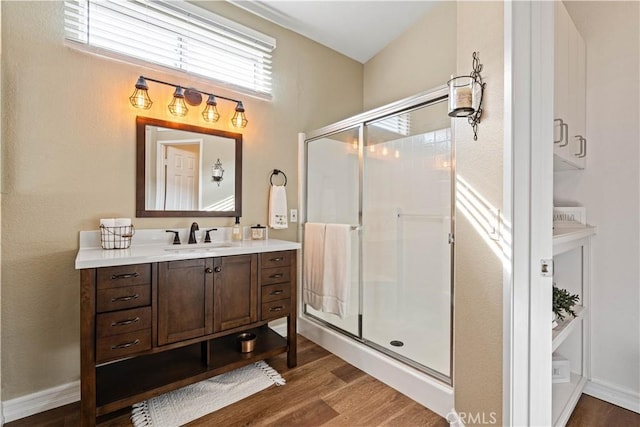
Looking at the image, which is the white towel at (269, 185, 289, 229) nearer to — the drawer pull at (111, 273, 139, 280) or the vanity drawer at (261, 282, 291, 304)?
the vanity drawer at (261, 282, 291, 304)

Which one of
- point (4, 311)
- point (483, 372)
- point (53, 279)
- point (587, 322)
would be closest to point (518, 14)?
point (483, 372)

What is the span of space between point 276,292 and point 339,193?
113 centimetres

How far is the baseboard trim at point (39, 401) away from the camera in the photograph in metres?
1.64

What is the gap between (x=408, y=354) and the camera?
6.90ft

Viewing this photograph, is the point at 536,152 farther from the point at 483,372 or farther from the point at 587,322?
the point at 587,322

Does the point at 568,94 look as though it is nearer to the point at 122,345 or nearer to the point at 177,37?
the point at 177,37

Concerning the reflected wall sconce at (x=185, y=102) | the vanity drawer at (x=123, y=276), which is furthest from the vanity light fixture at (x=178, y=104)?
the vanity drawer at (x=123, y=276)

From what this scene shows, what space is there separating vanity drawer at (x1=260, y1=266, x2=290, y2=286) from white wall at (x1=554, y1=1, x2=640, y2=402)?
207 centimetres

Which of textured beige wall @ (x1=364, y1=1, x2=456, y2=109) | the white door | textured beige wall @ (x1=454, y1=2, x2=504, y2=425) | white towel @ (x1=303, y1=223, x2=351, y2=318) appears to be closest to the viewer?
textured beige wall @ (x1=454, y1=2, x2=504, y2=425)

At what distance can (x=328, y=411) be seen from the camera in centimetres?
171

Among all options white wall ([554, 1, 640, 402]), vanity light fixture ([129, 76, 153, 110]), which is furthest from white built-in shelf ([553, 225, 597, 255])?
vanity light fixture ([129, 76, 153, 110])

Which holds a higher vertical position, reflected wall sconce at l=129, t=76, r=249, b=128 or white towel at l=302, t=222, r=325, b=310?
reflected wall sconce at l=129, t=76, r=249, b=128

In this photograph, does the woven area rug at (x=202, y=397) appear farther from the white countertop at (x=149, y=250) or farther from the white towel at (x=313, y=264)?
the white countertop at (x=149, y=250)

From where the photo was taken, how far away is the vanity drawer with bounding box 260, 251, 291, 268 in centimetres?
204
